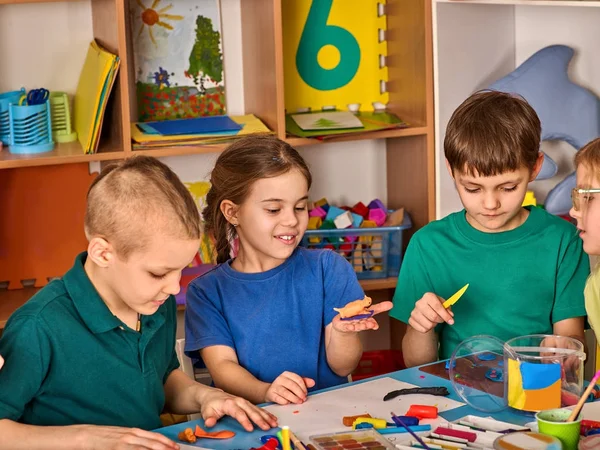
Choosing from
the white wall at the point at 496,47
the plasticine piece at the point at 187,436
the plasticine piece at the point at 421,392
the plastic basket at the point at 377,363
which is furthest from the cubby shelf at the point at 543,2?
the plasticine piece at the point at 187,436

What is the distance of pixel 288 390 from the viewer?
58.6 inches

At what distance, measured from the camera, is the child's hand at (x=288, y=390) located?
1.47 meters

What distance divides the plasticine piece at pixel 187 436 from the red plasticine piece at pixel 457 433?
1.15 feet

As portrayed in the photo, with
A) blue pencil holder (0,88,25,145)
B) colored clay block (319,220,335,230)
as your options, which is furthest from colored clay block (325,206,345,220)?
blue pencil holder (0,88,25,145)

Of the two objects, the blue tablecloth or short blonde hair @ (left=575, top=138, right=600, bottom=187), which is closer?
the blue tablecloth

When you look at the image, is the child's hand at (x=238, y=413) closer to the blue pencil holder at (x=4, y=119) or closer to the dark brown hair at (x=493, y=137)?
the dark brown hair at (x=493, y=137)

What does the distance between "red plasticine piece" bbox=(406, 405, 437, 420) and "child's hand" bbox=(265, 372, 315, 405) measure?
179mm

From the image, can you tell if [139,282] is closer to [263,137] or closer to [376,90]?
[263,137]

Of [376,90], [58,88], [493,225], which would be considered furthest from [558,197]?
[58,88]

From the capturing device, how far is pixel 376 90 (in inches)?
112

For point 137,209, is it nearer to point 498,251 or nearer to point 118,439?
point 118,439

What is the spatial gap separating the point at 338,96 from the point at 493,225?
114 centimetres

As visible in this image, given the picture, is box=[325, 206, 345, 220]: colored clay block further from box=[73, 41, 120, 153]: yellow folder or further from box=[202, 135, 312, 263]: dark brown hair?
box=[202, 135, 312, 263]: dark brown hair

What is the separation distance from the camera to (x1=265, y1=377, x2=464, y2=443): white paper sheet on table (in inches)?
53.4
